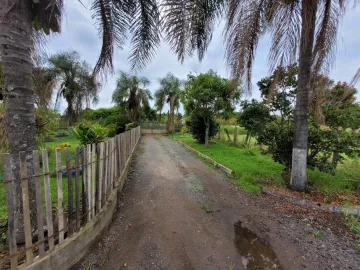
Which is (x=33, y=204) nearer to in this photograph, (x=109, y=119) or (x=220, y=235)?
(x=220, y=235)

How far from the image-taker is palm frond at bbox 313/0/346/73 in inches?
140

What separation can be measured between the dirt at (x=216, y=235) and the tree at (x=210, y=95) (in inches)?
273

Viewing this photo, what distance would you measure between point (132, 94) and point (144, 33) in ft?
55.8

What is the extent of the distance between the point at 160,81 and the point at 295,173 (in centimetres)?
2260

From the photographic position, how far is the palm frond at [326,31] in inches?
140

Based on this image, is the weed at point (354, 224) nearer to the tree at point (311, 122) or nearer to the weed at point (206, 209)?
the tree at point (311, 122)

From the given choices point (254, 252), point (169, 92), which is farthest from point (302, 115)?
point (169, 92)

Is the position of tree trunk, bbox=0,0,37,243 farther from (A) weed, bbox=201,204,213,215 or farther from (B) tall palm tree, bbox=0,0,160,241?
(A) weed, bbox=201,204,213,215

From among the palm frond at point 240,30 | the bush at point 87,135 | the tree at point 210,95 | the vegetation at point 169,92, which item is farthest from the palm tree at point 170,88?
the palm frond at point 240,30

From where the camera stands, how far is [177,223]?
3.18 metres

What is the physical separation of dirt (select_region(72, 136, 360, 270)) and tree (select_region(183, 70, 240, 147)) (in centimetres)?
693

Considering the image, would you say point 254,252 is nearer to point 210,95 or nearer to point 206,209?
point 206,209

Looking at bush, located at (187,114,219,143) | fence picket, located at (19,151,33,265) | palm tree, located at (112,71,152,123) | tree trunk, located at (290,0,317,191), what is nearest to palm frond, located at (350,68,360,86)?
tree trunk, located at (290,0,317,191)

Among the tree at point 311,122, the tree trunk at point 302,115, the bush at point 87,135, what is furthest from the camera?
the bush at point 87,135
